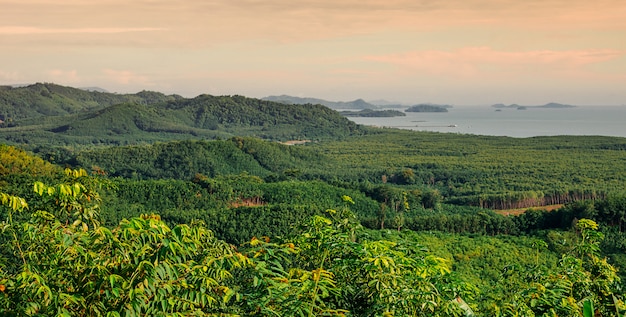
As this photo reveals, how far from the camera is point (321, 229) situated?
804cm

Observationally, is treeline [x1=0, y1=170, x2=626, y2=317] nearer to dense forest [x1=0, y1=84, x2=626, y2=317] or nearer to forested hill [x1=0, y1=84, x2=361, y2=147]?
dense forest [x1=0, y1=84, x2=626, y2=317]

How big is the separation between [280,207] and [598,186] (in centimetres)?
4910

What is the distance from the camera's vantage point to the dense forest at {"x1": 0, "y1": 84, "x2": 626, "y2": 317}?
208 inches

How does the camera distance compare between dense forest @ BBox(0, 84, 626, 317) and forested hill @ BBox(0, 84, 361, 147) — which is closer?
dense forest @ BBox(0, 84, 626, 317)

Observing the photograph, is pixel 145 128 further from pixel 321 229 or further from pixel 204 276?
pixel 204 276

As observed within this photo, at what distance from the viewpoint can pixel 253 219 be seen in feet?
139

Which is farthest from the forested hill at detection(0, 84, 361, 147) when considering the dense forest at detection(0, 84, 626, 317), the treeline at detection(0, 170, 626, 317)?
the treeline at detection(0, 170, 626, 317)

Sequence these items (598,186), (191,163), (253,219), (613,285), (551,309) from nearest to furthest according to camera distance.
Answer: (551,309) → (613,285) → (253,219) → (598,186) → (191,163)

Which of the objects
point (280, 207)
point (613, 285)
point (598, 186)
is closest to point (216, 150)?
point (280, 207)

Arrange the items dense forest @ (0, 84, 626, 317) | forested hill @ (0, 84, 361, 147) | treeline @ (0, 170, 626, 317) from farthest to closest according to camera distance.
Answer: forested hill @ (0, 84, 361, 147) < dense forest @ (0, 84, 626, 317) < treeline @ (0, 170, 626, 317)

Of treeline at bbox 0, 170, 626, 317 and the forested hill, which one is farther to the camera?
the forested hill

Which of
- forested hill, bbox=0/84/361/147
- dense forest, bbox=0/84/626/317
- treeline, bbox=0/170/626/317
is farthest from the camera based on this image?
forested hill, bbox=0/84/361/147

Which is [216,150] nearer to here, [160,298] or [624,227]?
[624,227]

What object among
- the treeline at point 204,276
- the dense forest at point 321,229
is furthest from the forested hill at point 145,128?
the treeline at point 204,276
